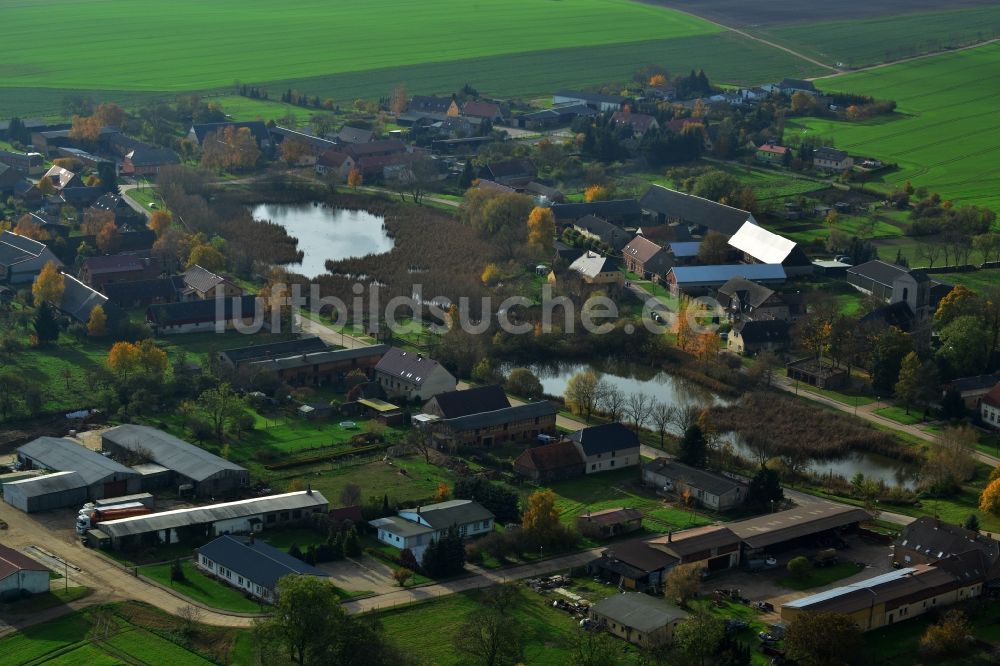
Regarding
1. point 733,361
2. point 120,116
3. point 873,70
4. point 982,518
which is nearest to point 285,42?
point 120,116

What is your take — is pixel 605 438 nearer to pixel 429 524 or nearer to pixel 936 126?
pixel 429 524

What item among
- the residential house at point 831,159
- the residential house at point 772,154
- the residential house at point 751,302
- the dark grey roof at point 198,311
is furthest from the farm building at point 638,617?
the residential house at point 772,154

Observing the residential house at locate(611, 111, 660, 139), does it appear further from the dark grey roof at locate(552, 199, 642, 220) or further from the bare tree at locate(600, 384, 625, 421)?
the bare tree at locate(600, 384, 625, 421)

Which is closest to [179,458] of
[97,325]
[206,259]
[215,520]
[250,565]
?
[215,520]

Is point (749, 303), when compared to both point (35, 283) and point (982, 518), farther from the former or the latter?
point (35, 283)

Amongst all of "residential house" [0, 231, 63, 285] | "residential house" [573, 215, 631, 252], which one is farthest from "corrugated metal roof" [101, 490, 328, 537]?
"residential house" [573, 215, 631, 252]
